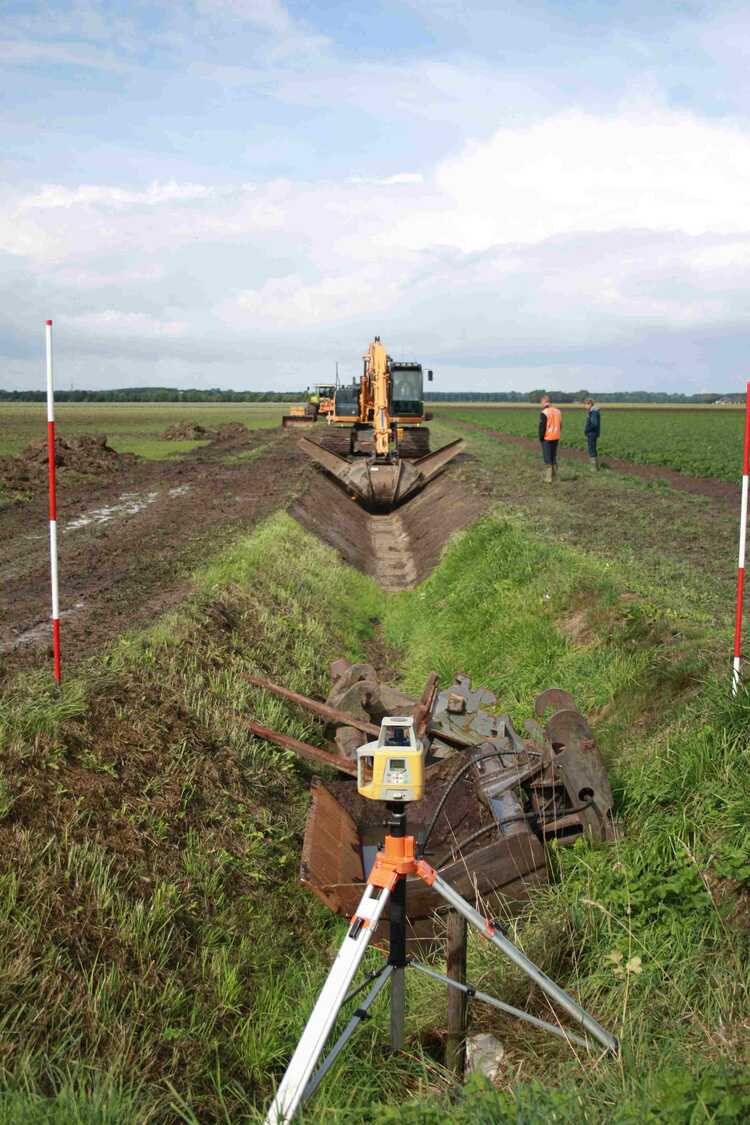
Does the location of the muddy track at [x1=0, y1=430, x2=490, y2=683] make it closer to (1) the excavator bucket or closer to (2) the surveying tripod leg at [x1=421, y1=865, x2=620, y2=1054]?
(1) the excavator bucket

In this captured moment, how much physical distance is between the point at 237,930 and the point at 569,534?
421 inches

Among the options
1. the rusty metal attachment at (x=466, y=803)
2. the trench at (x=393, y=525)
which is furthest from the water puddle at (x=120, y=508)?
the rusty metal attachment at (x=466, y=803)

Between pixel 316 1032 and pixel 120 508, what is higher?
pixel 120 508

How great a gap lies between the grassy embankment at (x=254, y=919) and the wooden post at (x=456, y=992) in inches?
4.6

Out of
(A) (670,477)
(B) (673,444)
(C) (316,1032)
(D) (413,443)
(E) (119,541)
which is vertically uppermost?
(D) (413,443)

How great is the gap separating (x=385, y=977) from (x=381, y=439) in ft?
70.8

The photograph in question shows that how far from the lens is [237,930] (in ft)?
16.9

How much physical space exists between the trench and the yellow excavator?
1.40 ft

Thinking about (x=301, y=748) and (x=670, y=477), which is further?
(x=670, y=477)

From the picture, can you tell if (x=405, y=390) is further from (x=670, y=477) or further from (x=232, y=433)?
(x=232, y=433)

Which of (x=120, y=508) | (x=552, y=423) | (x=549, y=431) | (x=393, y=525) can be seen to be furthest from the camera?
(x=549, y=431)

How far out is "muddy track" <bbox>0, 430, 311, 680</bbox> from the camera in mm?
8977

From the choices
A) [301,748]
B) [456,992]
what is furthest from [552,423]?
[456,992]

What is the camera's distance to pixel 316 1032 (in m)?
3.11
